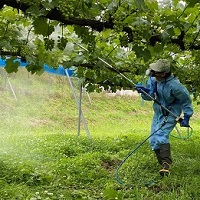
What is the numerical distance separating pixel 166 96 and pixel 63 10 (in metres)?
3.37

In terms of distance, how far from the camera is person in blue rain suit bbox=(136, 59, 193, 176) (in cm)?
556

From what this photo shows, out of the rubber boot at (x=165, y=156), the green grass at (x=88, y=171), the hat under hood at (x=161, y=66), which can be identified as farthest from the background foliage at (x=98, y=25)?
the rubber boot at (x=165, y=156)

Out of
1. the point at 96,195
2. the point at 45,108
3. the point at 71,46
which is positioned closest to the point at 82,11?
the point at 71,46

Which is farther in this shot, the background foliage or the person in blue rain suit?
the person in blue rain suit

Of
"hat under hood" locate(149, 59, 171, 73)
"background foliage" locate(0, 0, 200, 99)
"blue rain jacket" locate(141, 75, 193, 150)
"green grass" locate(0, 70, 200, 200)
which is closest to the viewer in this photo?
"background foliage" locate(0, 0, 200, 99)

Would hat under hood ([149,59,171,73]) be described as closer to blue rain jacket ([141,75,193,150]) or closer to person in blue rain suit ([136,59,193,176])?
person in blue rain suit ([136,59,193,176])

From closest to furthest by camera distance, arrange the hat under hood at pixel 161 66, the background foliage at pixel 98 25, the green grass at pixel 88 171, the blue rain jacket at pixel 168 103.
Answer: the background foliage at pixel 98 25 < the green grass at pixel 88 171 < the hat under hood at pixel 161 66 < the blue rain jacket at pixel 168 103

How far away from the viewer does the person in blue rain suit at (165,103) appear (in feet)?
18.2

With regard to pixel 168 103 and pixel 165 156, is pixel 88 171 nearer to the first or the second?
pixel 165 156

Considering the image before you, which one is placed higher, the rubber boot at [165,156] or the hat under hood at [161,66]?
the hat under hood at [161,66]

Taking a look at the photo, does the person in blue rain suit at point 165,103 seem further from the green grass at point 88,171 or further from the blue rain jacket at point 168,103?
the green grass at point 88,171

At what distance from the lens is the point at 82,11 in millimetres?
2859

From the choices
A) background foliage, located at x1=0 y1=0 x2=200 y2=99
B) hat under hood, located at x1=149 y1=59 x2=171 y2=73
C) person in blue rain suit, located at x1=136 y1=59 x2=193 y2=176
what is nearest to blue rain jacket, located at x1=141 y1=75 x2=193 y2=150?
person in blue rain suit, located at x1=136 y1=59 x2=193 y2=176

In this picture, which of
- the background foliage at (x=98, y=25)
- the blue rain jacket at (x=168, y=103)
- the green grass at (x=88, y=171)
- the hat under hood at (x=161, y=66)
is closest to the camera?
the background foliage at (x=98, y=25)
